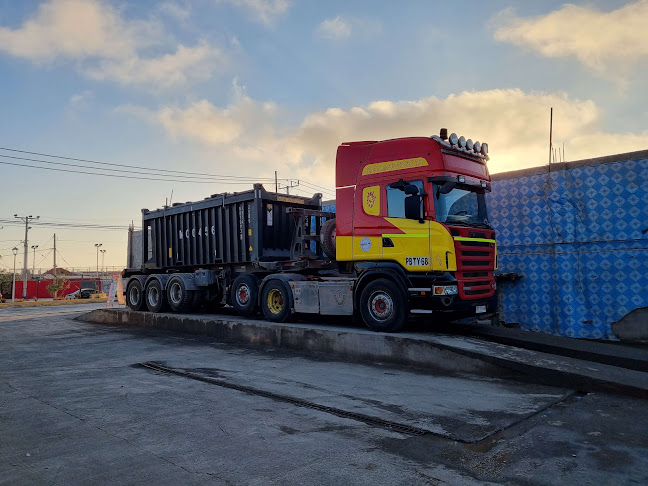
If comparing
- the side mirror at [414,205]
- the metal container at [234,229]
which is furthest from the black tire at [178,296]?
the side mirror at [414,205]

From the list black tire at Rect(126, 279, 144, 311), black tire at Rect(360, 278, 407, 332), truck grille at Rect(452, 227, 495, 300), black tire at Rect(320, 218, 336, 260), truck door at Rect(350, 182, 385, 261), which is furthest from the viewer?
black tire at Rect(126, 279, 144, 311)

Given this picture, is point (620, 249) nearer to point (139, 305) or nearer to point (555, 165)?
point (555, 165)

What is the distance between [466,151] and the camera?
901 centimetres

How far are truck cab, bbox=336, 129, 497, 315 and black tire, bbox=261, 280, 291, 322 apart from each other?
1.99 meters

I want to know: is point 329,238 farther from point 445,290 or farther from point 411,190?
point 445,290

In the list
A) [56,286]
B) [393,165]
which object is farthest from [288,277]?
[56,286]

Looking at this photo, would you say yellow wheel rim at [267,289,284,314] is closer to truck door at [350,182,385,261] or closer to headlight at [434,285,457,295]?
truck door at [350,182,385,261]

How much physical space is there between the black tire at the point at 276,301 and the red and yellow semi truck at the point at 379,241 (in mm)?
24

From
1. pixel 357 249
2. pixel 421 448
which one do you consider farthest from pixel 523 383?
pixel 357 249

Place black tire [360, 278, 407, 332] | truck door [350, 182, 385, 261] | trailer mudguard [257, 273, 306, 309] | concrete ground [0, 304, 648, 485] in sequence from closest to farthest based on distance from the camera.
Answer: concrete ground [0, 304, 648, 485] → black tire [360, 278, 407, 332] → truck door [350, 182, 385, 261] → trailer mudguard [257, 273, 306, 309]

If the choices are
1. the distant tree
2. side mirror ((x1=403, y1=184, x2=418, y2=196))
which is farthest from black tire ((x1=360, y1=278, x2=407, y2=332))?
the distant tree

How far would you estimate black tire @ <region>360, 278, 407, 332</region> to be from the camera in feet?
28.3

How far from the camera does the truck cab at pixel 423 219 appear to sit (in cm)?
823

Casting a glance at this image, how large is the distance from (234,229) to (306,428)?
342 inches
